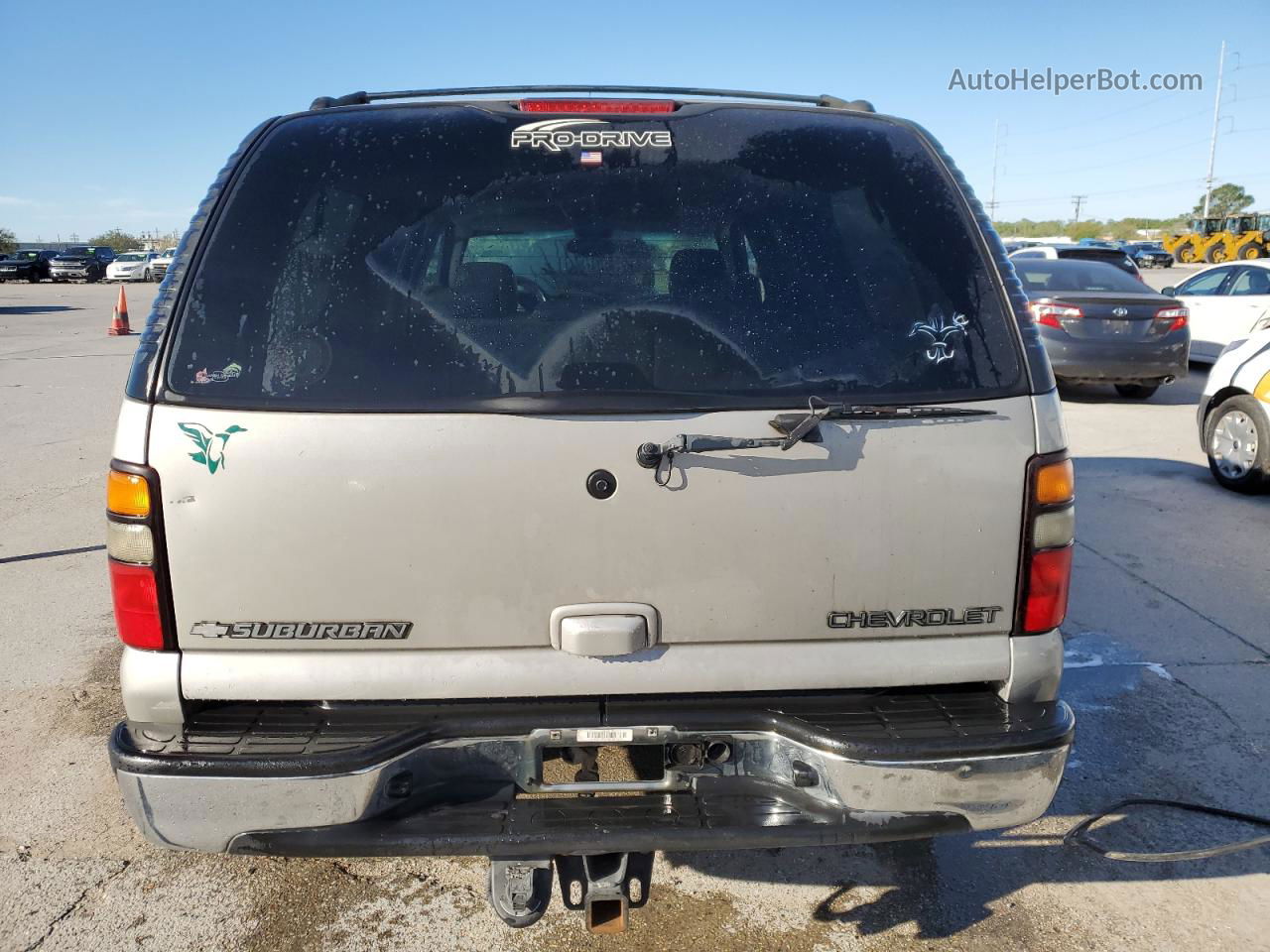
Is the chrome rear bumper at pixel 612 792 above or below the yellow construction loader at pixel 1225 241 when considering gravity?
below

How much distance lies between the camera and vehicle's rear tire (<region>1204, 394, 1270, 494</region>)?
7.50 m

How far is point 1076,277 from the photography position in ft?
39.9

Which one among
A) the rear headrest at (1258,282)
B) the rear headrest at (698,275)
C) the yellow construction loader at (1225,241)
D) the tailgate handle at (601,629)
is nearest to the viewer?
the tailgate handle at (601,629)

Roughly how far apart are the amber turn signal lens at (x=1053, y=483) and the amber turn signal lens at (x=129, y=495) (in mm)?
1995

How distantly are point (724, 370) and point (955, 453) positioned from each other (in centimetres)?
55

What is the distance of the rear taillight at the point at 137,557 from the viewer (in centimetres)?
228

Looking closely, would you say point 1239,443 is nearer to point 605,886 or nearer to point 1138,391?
point 1138,391

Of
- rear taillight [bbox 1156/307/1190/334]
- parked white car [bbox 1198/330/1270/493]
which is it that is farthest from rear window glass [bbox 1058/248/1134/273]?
parked white car [bbox 1198/330/1270/493]

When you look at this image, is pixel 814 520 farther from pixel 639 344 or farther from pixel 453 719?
pixel 453 719

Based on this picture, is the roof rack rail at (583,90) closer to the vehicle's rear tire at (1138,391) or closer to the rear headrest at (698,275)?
the rear headrest at (698,275)

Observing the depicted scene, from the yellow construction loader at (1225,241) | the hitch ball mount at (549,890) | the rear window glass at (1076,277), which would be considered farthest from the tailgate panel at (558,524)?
the yellow construction loader at (1225,241)

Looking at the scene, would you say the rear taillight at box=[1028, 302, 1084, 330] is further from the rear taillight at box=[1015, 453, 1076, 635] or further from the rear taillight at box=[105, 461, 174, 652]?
the rear taillight at box=[105, 461, 174, 652]

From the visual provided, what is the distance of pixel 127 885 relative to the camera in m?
3.11

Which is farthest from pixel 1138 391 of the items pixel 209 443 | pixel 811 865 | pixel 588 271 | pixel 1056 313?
pixel 209 443
